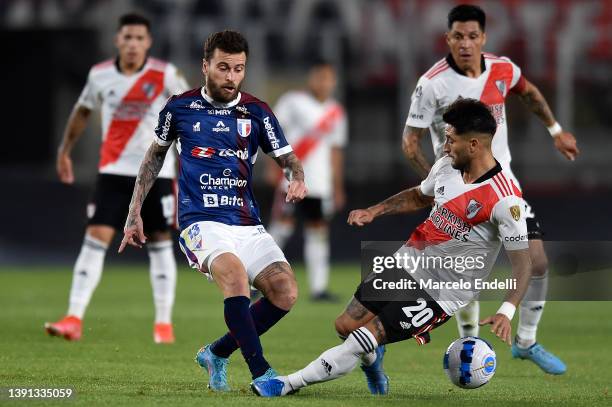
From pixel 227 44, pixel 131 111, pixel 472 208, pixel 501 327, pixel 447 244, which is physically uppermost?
pixel 227 44

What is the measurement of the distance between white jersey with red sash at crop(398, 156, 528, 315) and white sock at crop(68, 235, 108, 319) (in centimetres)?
330

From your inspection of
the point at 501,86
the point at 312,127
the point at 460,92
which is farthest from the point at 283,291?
the point at 312,127

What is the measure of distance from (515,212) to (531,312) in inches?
79.1

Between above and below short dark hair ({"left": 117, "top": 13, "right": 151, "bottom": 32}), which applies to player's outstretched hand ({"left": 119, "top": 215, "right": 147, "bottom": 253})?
below

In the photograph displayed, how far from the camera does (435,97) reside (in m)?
8.62

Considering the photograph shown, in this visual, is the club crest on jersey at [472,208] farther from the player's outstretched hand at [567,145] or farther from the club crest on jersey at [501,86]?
the player's outstretched hand at [567,145]

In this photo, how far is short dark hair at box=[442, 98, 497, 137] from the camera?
23.2 feet

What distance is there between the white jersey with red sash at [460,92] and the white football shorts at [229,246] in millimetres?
1765

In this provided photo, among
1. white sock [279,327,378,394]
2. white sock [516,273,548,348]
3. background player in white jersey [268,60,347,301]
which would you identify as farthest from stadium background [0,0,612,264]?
white sock [279,327,378,394]

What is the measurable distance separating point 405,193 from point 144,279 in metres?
9.52

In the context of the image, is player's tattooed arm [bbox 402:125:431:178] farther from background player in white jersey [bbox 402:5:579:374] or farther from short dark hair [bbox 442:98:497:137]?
short dark hair [bbox 442:98:497:137]

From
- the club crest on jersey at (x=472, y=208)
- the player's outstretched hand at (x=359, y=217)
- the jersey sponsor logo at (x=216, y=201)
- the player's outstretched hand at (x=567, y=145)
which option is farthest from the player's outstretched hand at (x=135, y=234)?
the player's outstretched hand at (x=567, y=145)

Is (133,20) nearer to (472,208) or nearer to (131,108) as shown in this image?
(131,108)

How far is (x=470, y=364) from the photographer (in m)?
7.00
